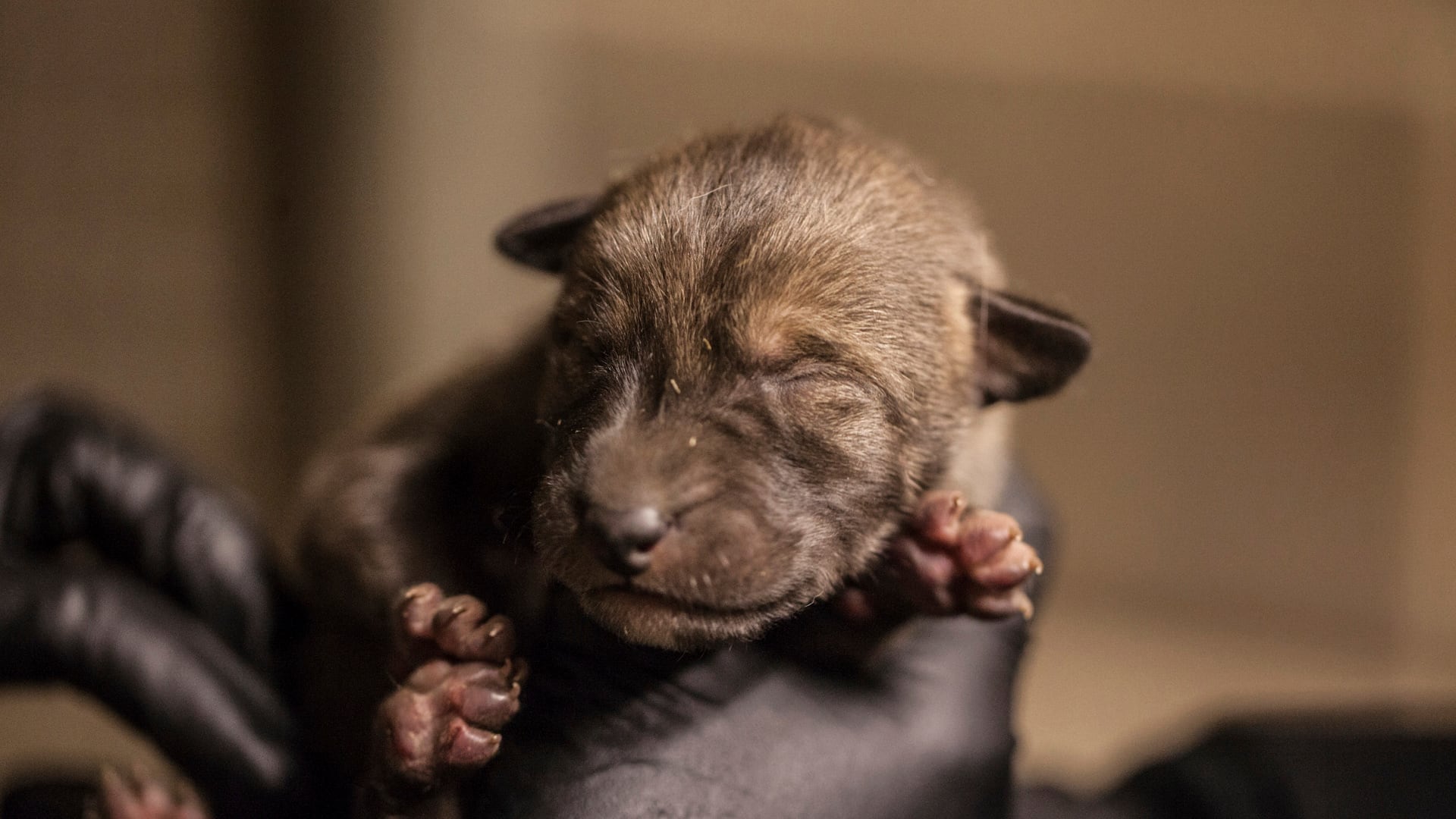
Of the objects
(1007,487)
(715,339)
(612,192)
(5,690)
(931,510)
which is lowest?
(5,690)

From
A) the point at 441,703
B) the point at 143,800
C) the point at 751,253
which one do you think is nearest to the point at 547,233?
the point at 751,253

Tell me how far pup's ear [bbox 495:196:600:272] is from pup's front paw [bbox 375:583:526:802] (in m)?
0.93

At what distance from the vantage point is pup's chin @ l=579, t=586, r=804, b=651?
2191mm

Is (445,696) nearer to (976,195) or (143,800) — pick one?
(143,800)

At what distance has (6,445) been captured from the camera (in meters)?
3.59

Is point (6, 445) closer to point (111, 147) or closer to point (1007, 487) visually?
point (1007, 487)

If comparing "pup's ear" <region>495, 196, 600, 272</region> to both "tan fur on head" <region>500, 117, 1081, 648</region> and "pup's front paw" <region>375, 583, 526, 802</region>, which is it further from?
"pup's front paw" <region>375, 583, 526, 802</region>

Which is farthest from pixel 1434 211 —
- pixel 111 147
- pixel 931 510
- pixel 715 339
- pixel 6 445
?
pixel 111 147

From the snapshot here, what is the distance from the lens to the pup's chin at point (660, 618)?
2.19m

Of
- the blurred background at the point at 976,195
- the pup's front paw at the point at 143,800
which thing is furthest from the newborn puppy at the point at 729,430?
the blurred background at the point at 976,195

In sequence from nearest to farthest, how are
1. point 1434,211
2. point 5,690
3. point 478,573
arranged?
1. point 478,573
2. point 5,690
3. point 1434,211

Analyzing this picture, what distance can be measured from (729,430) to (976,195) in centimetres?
497

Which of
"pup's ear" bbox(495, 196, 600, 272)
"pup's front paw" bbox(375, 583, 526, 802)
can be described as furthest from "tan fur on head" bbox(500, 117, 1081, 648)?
"pup's front paw" bbox(375, 583, 526, 802)

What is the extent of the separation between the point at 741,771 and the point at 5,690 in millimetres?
2185
